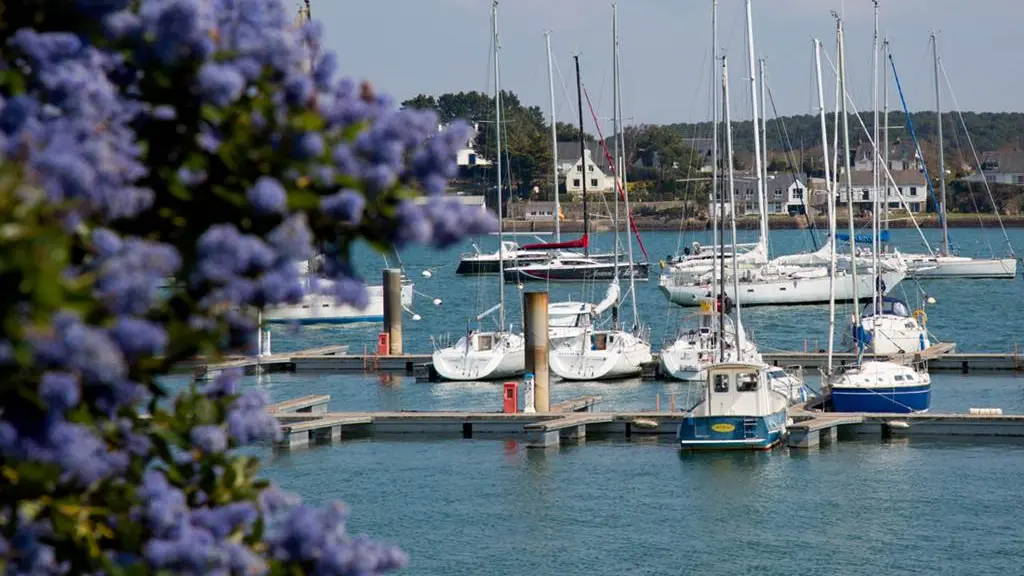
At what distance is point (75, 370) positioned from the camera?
5.63 meters

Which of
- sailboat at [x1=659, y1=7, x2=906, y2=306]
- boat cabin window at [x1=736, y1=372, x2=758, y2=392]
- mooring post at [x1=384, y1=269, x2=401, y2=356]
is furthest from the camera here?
sailboat at [x1=659, y1=7, x2=906, y2=306]

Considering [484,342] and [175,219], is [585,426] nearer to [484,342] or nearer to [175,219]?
[484,342]

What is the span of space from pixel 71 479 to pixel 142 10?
194 centimetres

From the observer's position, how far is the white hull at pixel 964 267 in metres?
109

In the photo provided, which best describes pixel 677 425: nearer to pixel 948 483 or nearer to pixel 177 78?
pixel 948 483

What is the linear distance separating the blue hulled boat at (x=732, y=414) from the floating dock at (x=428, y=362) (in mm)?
15727

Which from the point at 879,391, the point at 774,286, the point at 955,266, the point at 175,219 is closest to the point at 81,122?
the point at 175,219

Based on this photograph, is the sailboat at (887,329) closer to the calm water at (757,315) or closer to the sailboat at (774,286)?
the calm water at (757,315)

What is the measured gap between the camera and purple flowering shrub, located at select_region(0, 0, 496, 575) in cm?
613

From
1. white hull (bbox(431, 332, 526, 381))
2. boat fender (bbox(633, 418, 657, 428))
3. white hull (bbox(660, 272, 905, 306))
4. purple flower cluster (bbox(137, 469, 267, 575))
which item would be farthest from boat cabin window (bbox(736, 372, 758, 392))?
white hull (bbox(660, 272, 905, 306))

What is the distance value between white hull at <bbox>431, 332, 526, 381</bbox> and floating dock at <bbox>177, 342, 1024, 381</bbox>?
4.88 ft

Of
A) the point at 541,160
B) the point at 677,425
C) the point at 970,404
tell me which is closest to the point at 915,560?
the point at 677,425

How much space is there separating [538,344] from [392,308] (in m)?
16.9

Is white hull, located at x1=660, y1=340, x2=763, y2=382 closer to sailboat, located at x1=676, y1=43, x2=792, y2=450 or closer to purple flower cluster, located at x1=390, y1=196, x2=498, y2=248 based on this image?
sailboat, located at x1=676, y1=43, x2=792, y2=450
